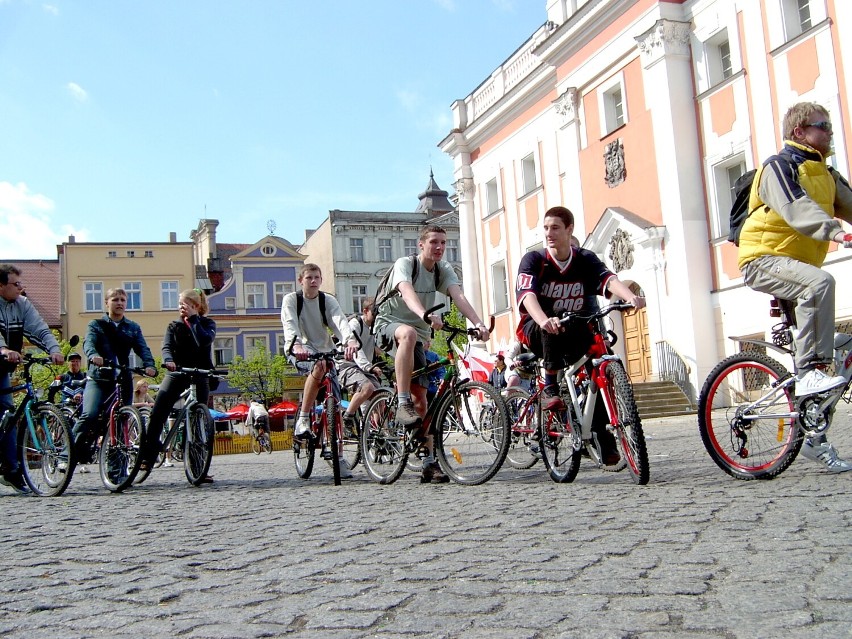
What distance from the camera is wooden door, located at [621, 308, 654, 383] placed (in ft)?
83.1

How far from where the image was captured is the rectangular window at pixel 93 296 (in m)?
59.3

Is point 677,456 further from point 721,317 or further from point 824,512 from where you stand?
point 721,317

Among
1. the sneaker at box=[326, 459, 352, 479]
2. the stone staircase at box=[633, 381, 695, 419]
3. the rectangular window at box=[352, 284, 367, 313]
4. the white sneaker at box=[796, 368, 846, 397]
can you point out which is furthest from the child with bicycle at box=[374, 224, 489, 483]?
the rectangular window at box=[352, 284, 367, 313]

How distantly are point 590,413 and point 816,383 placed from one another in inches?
52.8

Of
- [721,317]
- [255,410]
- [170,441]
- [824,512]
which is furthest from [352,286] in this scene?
[824,512]

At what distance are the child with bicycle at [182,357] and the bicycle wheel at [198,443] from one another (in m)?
0.26

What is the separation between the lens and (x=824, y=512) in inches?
165

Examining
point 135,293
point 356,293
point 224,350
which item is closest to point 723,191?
point 224,350

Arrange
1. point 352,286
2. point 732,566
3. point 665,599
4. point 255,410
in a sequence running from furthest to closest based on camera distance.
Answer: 1. point 352,286
2. point 255,410
3. point 732,566
4. point 665,599

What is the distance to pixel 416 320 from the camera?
7453mm

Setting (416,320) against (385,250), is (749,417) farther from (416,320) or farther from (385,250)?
(385,250)

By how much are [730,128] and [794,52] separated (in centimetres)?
235

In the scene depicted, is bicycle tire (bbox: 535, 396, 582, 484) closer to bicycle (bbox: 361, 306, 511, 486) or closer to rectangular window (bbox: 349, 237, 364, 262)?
bicycle (bbox: 361, 306, 511, 486)

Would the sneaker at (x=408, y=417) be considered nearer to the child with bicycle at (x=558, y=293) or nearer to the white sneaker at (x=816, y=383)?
→ the child with bicycle at (x=558, y=293)
